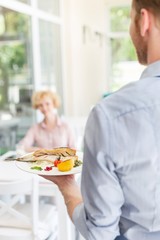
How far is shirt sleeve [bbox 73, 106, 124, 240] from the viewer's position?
67 centimetres

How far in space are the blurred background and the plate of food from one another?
75.6 inches

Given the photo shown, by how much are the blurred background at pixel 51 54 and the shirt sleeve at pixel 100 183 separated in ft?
7.85

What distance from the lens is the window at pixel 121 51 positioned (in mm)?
6742

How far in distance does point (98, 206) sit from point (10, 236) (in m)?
1.34

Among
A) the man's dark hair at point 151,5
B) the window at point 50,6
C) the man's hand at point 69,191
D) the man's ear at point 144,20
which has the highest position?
the window at point 50,6

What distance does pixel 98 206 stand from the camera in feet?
2.34

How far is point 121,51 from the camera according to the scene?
22.8 feet

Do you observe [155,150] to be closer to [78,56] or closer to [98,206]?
[98,206]

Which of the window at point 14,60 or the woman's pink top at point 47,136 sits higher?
the window at point 14,60

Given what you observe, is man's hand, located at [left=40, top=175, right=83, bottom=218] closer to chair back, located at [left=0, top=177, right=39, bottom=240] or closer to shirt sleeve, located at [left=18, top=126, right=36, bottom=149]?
chair back, located at [left=0, top=177, right=39, bottom=240]

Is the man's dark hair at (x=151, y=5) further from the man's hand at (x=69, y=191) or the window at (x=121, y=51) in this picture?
the window at (x=121, y=51)

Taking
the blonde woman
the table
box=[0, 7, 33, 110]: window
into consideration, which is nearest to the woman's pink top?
the blonde woman

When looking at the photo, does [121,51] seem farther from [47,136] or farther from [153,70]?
[153,70]

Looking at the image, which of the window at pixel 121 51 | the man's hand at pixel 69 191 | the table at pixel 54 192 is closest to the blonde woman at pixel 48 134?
the table at pixel 54 192
